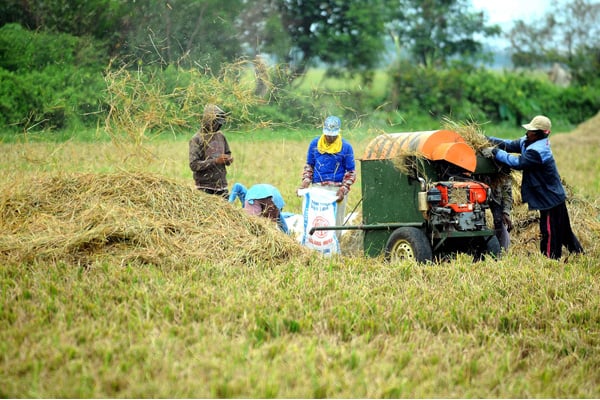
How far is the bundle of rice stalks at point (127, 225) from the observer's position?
22.5 ft

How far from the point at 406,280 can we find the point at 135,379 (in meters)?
3.17

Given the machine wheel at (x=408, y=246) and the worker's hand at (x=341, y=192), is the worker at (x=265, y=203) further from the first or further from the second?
the machine wheel at (x=408, y=246)

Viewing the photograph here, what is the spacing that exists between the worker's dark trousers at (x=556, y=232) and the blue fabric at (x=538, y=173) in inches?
4.6

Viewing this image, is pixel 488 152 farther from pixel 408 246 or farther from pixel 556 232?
pixel 408 246

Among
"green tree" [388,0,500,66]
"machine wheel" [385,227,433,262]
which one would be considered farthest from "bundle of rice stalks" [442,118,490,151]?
"green tree" [388,0,500,66]

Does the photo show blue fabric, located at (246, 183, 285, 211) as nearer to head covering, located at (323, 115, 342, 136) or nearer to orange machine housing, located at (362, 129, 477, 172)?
head covering, located at (323, 115, 342, 136)

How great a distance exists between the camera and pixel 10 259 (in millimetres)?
6598

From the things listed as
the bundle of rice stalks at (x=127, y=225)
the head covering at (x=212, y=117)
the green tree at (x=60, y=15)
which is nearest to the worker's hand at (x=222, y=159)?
the head covering at (x=212, y=117)

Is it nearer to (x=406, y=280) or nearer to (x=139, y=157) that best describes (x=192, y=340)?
(x=406, y=280)

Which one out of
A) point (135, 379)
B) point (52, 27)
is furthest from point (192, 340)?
point (52, 27)

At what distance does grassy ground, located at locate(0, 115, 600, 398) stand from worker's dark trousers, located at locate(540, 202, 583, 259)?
34 cm

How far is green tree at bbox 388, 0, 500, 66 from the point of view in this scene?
140 feet

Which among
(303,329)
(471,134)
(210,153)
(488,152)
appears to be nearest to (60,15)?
(210,153)

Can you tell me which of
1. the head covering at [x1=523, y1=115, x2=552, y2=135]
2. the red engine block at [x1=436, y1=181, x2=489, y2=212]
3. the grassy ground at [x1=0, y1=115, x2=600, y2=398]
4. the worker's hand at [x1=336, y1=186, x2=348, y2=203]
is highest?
the head covering at [x1=523, y1=115, x2=552, y2=135]
